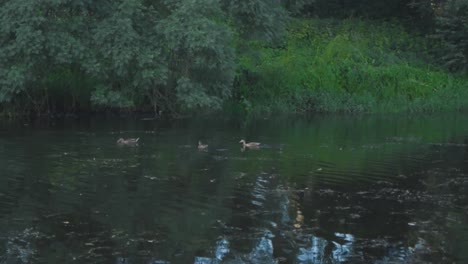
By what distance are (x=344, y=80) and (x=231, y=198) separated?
24446mm

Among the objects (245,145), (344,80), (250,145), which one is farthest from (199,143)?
(344,80)

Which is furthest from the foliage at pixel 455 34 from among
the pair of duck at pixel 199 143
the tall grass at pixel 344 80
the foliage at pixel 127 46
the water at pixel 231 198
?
the pair of duck at pixel 199 143

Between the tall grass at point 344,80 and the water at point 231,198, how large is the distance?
9.95 m

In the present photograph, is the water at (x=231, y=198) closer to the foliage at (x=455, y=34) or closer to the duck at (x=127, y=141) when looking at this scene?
the duck at (x=127, y=141)

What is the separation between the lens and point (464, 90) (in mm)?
40125

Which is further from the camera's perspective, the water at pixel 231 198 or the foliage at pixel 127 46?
the foliage at pixel 127 46

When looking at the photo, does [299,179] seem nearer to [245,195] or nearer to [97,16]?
[245,195]

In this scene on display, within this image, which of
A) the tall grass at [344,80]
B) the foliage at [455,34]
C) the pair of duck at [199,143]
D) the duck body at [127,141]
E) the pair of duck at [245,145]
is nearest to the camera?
the pair of duck at [245,145]

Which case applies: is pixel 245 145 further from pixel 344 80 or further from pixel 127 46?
pixel 344 80

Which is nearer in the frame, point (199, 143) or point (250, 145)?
point (250, 145)

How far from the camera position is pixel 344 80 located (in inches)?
1535

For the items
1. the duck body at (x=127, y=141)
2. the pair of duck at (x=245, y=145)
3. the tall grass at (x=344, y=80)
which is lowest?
the pair of duck at (x=245, y=145)

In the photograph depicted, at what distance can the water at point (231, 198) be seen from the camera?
11.8m

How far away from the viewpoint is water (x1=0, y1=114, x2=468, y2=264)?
1181 cm
